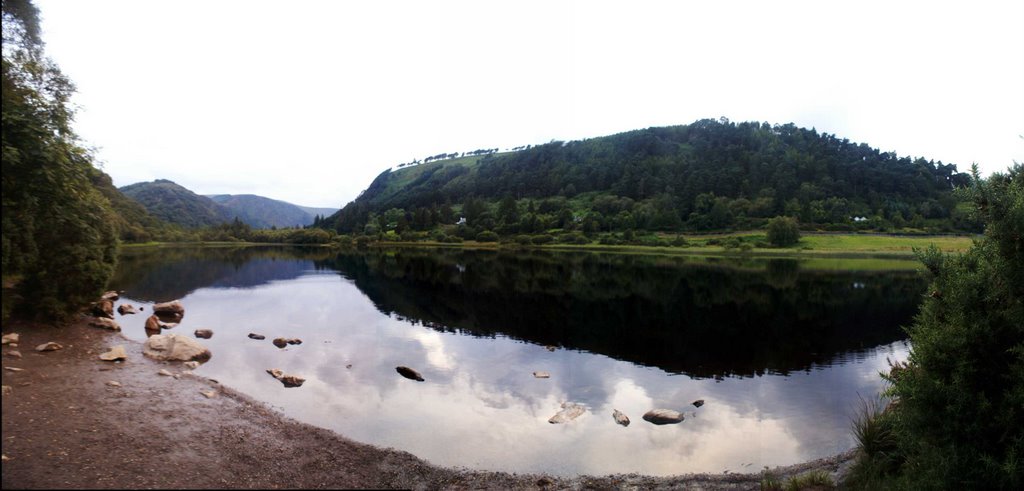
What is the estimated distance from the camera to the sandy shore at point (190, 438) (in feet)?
24.3

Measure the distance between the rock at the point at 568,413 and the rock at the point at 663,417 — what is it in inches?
87.9

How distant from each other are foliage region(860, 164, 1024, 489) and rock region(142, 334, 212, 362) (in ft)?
80.2

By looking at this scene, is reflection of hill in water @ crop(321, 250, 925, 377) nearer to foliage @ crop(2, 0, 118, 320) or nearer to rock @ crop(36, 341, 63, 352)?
foliage @ crop(2, 0, 118, 320)

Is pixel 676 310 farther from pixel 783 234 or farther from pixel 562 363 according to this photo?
pixel 783 234

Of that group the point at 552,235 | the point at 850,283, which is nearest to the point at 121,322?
the point at 850,283

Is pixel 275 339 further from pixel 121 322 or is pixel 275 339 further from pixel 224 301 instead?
pixel 224 301

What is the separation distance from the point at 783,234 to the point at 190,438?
457 ft

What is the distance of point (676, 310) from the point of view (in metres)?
40.6

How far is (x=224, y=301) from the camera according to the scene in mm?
41938

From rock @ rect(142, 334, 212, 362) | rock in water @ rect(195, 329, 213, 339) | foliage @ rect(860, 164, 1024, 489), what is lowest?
rock in water @ rect(195, 329, 213, 339)

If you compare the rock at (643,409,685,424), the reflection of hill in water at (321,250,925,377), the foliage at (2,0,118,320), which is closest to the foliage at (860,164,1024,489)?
the rock at (643,409,685,424)

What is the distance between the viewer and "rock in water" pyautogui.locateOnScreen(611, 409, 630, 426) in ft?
54.3

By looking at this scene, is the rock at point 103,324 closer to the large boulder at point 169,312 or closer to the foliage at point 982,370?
the large boulder at point 169,312

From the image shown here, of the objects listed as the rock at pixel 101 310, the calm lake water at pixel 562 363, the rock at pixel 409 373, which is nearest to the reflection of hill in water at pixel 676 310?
the calm lake water at pixel 562 363
